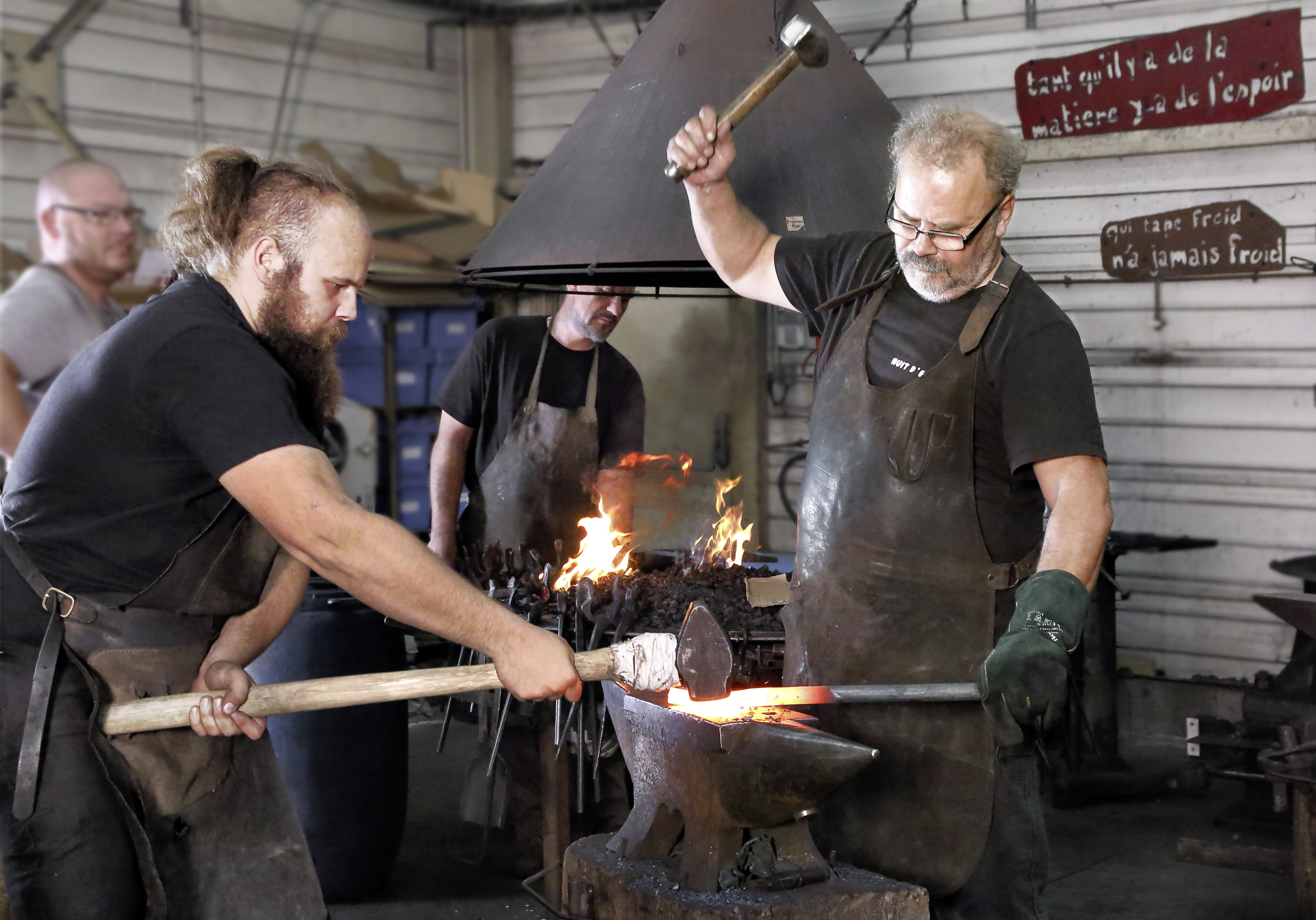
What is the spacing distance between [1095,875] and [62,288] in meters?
3.98

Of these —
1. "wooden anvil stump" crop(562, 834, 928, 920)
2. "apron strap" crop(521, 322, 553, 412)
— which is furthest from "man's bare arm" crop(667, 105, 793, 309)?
"apron strap" crop(521, 322, 553, 412)

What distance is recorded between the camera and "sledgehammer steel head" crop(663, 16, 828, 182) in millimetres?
2668

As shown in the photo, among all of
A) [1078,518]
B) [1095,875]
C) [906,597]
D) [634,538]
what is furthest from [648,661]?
[1095,875]

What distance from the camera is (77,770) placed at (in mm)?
2373

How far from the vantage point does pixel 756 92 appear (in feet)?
9.16

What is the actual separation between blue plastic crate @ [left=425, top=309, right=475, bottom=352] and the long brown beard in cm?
533

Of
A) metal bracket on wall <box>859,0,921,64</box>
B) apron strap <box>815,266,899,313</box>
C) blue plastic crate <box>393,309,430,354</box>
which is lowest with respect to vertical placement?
apron strap <box>815,266,899,313</box>

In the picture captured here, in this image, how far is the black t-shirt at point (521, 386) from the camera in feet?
14.6

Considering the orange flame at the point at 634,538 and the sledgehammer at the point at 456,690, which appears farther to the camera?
the orange flame at the point at 634,538

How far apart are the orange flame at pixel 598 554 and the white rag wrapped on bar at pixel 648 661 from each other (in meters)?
1.40

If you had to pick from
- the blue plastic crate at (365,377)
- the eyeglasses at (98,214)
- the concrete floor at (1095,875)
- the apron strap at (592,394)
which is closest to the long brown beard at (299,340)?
the apron strap at (592,394)

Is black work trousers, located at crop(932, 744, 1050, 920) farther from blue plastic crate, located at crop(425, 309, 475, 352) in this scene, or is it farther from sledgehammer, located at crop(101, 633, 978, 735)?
blue plastic crate, located at crop(425, 309, 475, 352)

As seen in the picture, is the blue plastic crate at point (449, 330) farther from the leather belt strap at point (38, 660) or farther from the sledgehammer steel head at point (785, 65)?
the leather belt strap at point (38, 660)

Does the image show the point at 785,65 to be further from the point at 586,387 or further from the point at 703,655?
the point at 586,387
